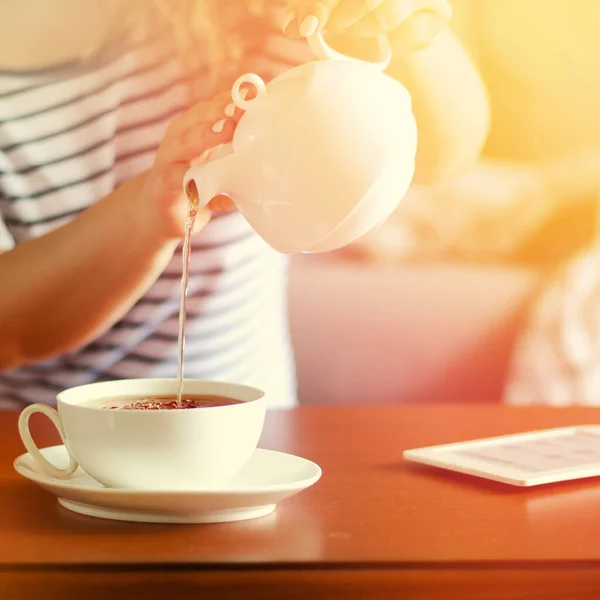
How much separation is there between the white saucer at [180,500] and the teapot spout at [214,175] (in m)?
0.19

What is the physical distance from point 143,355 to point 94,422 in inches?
29.7

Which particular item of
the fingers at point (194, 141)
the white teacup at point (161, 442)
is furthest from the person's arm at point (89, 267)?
the white teacup at point (161, 442)

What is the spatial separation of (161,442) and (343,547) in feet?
0.40

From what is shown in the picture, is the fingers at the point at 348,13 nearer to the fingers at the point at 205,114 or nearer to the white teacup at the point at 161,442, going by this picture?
the fingers at the point at 205,114

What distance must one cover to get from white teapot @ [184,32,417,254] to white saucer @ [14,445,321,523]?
164 millimetres

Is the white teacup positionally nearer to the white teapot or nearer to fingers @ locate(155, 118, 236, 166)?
the white teapot

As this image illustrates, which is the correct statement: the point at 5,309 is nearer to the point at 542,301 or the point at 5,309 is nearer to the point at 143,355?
the point at 143,355

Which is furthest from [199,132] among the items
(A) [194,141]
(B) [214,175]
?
(B) [214,175]

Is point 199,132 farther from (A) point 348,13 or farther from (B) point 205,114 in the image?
(A) point 348,13

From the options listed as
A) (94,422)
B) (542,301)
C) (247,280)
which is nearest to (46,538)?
(94,422)

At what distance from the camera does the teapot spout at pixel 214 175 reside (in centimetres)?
63

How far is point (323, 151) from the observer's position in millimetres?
578

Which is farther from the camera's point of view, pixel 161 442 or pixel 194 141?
pixel 194 141

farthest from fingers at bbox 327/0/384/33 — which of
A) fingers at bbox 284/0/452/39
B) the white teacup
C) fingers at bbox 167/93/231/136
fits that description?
the white teacup
